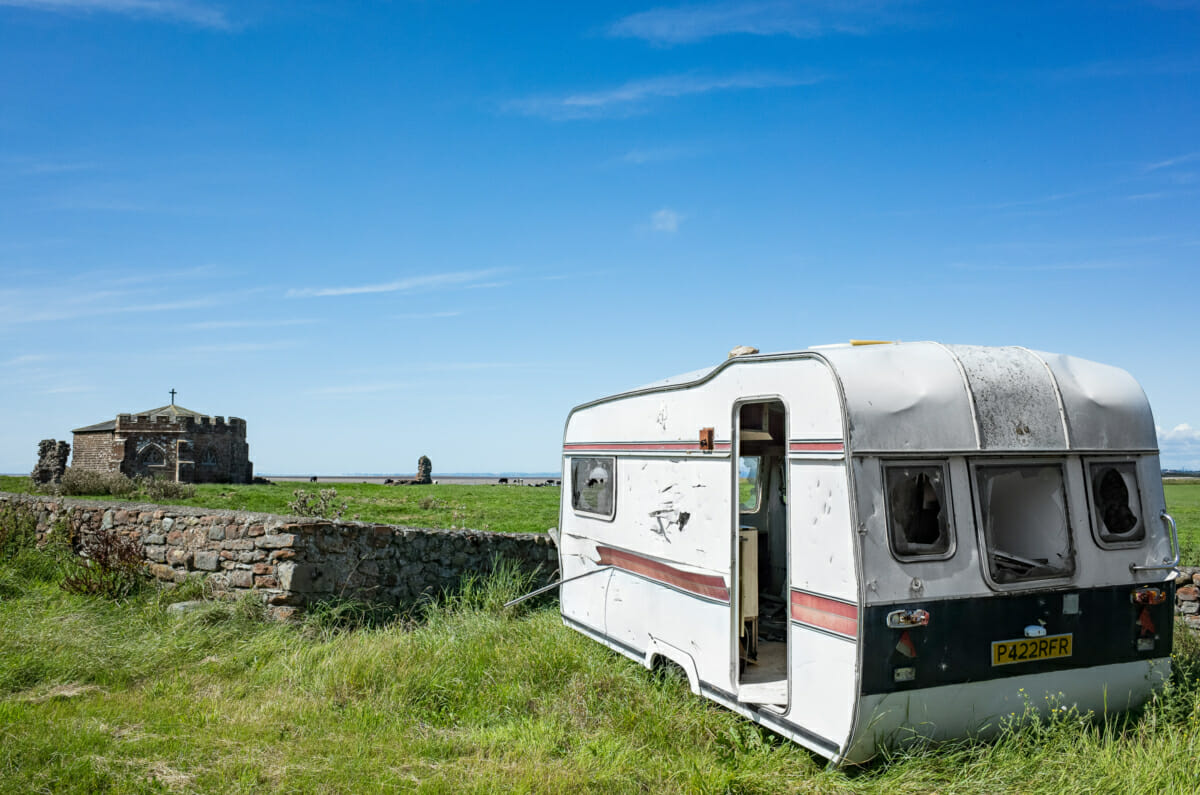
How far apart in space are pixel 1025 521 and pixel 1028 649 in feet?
3.18

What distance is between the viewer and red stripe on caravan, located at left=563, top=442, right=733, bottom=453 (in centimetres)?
652

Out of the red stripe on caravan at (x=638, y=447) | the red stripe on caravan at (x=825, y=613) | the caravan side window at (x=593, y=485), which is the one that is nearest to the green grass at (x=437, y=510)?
the caravan side window at (x=593, y=485)

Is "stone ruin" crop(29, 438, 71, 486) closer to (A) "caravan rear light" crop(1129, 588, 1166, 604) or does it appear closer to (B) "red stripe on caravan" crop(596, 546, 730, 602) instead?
(B) "red stripe on caravan" crop(596, 546, 730, 602)

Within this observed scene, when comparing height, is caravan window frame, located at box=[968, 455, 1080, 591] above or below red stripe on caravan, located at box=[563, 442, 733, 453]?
below

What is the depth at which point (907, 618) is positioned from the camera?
192 inches

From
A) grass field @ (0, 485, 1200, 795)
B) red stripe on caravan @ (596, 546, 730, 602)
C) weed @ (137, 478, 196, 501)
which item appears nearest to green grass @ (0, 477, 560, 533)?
weed @ (137, 478, 196, 501)

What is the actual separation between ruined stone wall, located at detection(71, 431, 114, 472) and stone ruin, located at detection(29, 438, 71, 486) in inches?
82.3

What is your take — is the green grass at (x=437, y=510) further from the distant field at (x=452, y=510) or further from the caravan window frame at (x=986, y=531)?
the caravan window frame at (x=986, y=531)

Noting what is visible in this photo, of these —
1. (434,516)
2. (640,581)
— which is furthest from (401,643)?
(434,516)

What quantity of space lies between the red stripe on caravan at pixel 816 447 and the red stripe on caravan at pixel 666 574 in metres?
1.21

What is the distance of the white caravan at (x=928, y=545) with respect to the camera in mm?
4938

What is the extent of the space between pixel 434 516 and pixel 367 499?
21.7 ft

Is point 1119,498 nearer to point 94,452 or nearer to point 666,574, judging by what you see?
point 666,574

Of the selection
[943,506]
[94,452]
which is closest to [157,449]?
[94,452]
